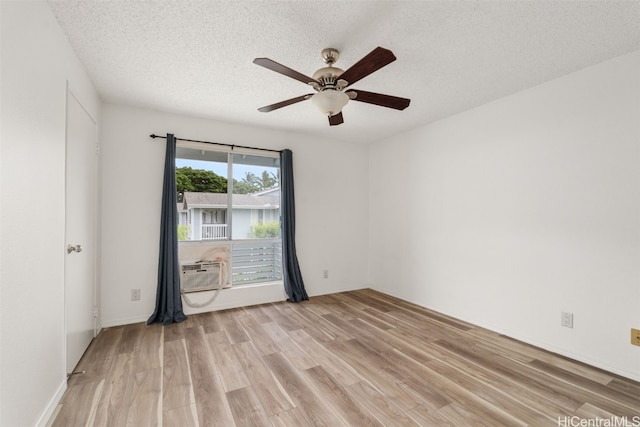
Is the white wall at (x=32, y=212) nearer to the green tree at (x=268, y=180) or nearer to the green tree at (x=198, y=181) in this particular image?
the green tree at (x=198, y=181)

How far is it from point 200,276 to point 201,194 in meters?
1.06

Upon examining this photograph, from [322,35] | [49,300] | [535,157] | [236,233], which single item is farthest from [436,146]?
[49,300]

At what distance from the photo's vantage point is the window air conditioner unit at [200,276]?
3.55 m

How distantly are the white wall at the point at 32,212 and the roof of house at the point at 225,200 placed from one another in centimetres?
168

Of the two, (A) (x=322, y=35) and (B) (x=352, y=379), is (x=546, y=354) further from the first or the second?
(A) (x=322, y=35)

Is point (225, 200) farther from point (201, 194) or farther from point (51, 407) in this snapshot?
point (51, 407)

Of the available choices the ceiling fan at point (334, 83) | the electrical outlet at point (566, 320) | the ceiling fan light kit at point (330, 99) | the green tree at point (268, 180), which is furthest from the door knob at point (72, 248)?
the electrical outlet at point (566, 320)

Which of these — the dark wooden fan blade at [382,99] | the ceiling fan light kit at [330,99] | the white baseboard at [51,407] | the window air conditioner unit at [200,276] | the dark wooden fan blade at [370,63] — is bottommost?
the white baseboard at [51,407]

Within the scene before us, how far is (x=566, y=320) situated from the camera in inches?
98.9

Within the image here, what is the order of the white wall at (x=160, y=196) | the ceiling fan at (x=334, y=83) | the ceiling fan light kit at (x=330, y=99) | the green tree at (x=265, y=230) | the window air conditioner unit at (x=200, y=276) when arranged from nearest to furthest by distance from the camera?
1. the ceiling fan at (x=334, y=83)
2. the ceiling fan light kit at (x=330, y=99)
3. the white wall at (x=160, y=196)
4. the window air conditioner unit at (x=200, y=276)
5. the green tree at (x=265, y=230)

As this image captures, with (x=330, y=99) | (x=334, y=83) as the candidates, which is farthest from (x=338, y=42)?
(x=330, y=99)

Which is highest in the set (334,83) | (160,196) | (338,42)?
(338,42)

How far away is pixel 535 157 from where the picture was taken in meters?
2.74
